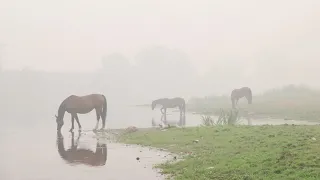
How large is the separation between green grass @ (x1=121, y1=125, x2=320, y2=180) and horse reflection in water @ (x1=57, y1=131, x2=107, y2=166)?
101 inches

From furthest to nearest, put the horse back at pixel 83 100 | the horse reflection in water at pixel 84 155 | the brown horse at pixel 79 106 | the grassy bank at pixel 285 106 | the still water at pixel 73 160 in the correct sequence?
the grassy bank at pixel 285 106 < the horse back at pixel 83 100 < the brown horse at pixel 79 106 < the horse reflection in water at pixel 84 155 < the still water at pixel 73 160

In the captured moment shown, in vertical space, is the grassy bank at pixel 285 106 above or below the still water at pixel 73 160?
above

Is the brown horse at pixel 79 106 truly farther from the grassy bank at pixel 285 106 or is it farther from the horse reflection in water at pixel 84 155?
the grassy bank at pixel 285 106

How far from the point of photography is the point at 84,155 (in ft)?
57.1

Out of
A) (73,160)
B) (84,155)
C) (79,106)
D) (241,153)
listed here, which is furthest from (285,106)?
(73,160)

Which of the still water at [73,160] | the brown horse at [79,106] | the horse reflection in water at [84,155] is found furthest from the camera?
the brown horse at [79,106]

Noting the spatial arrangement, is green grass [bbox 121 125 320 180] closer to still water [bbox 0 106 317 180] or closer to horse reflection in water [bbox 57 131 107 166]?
still water [bbox 0 106 317 180]

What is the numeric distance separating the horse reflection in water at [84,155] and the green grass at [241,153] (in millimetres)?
2554

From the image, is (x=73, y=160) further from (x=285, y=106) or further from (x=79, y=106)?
(x=285, y=106)

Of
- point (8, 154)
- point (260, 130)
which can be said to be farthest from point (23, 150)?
point (260, 130)

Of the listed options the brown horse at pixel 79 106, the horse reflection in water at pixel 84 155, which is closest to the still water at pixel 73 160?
the horse reflection in water at pixel 84 155

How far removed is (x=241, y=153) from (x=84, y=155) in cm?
669

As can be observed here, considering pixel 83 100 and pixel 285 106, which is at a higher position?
pixel 83 100

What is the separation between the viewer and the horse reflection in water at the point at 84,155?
51.7ft
